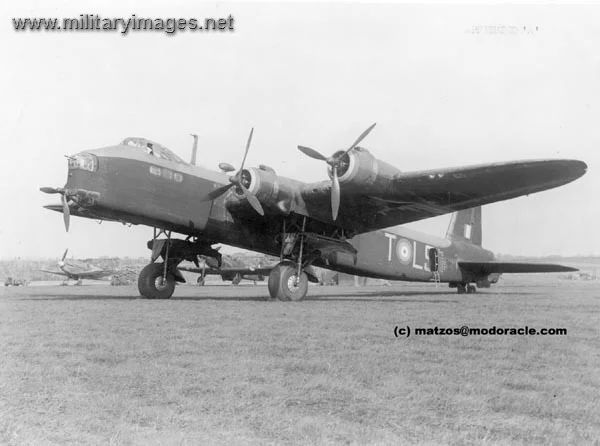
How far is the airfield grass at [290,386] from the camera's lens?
3.56 meters

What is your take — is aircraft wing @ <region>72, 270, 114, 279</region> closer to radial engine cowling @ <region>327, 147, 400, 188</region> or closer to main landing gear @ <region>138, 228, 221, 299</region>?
main landing gear @ <region>138, 228, 221, 299</region>

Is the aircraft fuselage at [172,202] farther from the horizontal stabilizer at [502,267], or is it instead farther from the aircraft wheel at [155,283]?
the horizontal stabilizer at [502,267]

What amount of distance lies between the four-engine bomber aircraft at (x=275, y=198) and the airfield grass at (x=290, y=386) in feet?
14.7

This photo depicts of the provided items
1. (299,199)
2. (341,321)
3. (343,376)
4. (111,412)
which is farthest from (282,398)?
(299,199)

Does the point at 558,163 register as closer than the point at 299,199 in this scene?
Yes

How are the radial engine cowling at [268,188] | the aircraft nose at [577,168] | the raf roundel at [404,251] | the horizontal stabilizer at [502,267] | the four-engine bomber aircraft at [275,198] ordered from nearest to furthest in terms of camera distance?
1. the aircraft nose at [577,168]
2. the four-engine bomber aircraft at [275,198]
3. the radial engine cowling at [268,188]
4. the raf roundel at [404,251]
5. the horizontal stabilizer at [502,267]

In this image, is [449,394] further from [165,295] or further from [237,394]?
[165,295]

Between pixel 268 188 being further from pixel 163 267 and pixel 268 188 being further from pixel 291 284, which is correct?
pixel 163 267

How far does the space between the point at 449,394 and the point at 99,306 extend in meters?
8.02

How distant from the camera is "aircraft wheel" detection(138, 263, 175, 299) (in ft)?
45.0

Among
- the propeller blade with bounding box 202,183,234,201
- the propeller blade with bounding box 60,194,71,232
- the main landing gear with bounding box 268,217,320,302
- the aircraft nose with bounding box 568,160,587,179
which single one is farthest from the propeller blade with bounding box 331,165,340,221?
the propeller blade with bounding box 60,194,71,232

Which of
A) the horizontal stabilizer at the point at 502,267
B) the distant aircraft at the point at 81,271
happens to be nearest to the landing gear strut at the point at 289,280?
the horizontal stabilizer at the point at 502,267

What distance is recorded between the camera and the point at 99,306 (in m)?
10.4

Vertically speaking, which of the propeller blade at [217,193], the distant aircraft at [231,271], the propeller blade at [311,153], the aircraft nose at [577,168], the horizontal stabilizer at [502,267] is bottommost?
the distant aircraft at [231,271]
